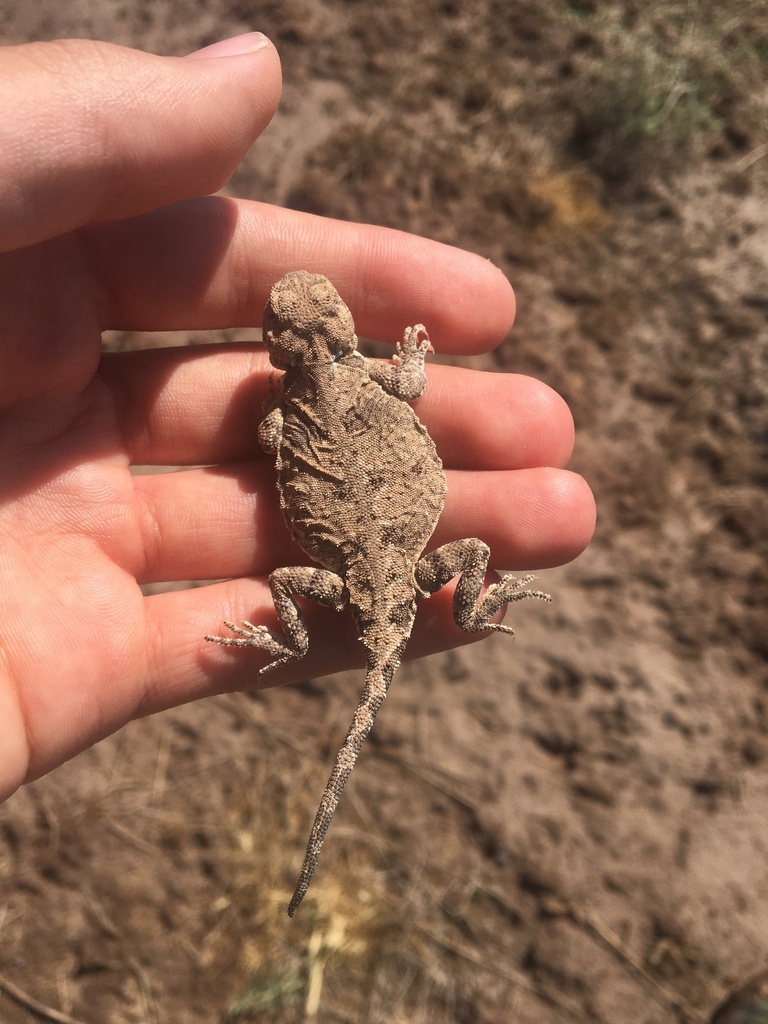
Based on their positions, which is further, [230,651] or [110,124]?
[230,651]

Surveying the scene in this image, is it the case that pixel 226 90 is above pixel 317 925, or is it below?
above

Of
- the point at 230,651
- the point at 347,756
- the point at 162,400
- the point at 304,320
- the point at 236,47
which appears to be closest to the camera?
the point at 236,47

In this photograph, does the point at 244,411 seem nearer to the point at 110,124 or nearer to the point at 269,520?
the point at 269,520

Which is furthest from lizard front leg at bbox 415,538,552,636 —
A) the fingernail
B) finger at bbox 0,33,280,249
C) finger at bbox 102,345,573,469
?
the fingernail

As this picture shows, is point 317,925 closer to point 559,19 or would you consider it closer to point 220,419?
point 220,419

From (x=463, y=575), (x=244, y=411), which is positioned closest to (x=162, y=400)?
(x=244, y=411)

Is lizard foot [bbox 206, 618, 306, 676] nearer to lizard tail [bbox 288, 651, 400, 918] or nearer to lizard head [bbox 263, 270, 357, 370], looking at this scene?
lizard tail [bbox 288, 651, 400, 918]

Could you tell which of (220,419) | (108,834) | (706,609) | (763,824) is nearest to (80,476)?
(220,419)
